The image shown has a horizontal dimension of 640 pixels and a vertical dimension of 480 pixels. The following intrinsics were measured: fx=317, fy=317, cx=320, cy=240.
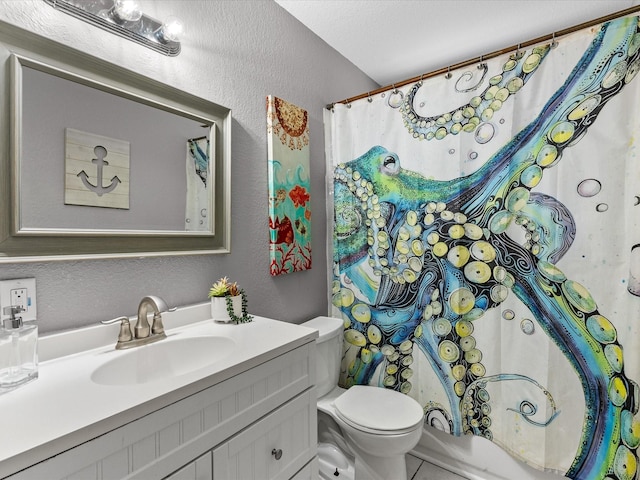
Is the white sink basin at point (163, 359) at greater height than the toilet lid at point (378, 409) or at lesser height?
greater

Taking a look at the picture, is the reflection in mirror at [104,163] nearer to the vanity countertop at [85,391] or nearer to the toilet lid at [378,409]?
the vanity countertop at [85,391]

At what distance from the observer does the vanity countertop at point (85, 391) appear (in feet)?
1.84

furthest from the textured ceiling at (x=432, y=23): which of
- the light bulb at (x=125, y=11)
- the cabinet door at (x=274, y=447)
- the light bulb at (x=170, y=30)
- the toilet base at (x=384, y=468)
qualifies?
the toilet base at (x=384, y=468)

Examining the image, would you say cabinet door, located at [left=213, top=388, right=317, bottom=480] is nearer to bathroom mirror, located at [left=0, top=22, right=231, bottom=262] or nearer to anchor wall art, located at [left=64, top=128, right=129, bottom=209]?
bathroom mirror, located at [left=0, top=22, right=231, bottom=262]

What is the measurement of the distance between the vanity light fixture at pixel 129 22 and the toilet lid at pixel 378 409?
5.55ft

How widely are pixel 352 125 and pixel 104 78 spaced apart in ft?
4.24

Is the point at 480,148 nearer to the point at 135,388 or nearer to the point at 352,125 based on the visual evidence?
the point at 352,125

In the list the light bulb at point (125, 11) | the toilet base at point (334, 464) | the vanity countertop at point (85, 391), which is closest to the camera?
the vanity countertop at point (85, 391)

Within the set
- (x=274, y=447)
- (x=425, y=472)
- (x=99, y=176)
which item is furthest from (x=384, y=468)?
(x=99, y=176)

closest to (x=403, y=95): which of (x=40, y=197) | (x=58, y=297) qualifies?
(x=40, y=197)

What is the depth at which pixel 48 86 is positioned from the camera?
95 centimetres

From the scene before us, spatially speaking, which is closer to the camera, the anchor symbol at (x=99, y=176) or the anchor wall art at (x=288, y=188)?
the anchor symbol at (x=99, y=176)

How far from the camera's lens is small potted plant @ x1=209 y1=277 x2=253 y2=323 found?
126cm

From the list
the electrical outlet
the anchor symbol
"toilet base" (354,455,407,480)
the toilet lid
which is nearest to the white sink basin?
the electrical outlet
